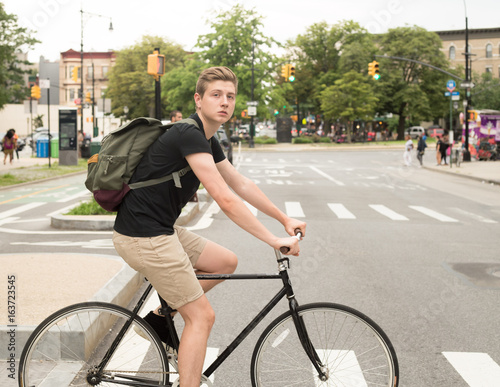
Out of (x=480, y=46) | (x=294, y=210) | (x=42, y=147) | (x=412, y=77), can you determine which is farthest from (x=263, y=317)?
(x=480, y=46)

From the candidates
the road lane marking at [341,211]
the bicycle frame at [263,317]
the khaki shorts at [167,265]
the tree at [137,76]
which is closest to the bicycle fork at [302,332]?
the bicycle frame at [263,317]

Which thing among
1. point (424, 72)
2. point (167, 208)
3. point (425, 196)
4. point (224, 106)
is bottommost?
point (425, 196)

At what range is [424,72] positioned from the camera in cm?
8069

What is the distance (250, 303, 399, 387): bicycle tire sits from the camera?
332 cm

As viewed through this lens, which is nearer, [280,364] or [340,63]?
[280,364]

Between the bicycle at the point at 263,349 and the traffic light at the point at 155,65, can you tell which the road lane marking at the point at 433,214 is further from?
the bicycle at the point at 263,349

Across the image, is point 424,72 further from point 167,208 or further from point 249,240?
point 167,208

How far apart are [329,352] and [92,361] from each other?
52.1 inches

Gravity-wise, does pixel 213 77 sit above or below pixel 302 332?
above

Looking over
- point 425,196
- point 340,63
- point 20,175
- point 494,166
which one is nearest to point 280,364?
point 425,196

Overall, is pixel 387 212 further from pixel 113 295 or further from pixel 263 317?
pixel 263 317

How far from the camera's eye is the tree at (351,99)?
2842 inches

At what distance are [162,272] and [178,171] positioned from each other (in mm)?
506

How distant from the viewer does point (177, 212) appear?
3.39 meters
